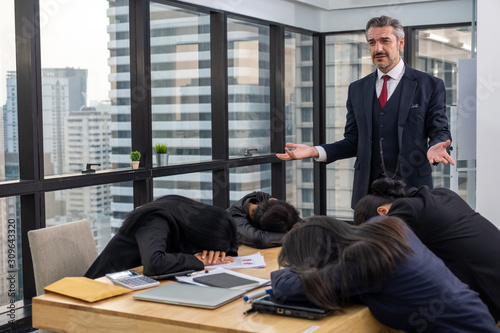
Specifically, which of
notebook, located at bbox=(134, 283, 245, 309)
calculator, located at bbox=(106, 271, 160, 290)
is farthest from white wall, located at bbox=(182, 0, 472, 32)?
notebook, located at bbox=(134, 283, 245, 309)

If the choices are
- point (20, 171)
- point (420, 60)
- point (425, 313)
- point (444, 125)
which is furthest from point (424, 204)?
point (420, 60)

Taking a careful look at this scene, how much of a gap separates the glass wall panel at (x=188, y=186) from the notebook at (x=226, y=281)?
2802 mm

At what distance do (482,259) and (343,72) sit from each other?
5.26 metres

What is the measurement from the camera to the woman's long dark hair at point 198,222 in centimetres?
286

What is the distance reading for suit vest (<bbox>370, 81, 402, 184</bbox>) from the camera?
3654mm

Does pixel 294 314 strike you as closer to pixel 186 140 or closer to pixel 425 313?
pixel 425 313

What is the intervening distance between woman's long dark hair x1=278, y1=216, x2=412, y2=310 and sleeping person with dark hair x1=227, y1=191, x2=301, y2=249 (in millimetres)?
1243

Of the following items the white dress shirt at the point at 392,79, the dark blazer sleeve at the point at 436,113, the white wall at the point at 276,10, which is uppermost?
the white wall at the point at 276,10

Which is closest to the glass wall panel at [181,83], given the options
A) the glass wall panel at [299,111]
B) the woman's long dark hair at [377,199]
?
the glass wall panel at [299,111]

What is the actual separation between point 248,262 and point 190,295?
0.70 meters

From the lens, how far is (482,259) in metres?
2.57

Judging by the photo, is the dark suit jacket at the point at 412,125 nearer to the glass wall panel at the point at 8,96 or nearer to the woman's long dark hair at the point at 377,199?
the woman's long dark hair at the point at 377,199

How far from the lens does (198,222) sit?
2.90m

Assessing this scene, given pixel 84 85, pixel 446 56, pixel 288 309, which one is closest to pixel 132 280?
pixel 288 309
